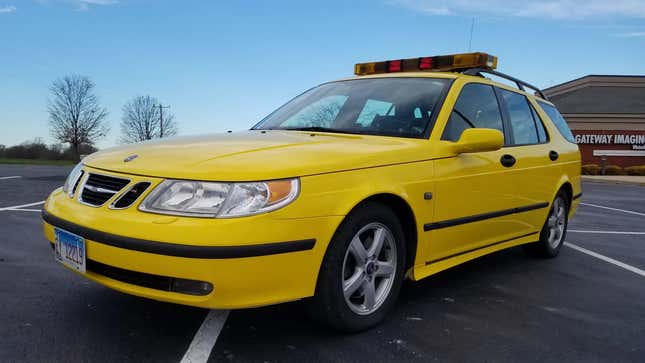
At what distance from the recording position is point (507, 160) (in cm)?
385

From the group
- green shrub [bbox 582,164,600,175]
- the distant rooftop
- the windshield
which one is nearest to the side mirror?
the windshield

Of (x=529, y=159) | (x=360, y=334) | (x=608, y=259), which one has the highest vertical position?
(x=529, y=159)

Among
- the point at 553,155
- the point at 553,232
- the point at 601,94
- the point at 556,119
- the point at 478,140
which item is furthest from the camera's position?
the point at 601,94

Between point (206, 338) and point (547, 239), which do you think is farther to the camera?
point (547, 239)

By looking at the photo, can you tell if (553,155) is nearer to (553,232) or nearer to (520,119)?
(520,119)

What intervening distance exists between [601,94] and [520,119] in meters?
37.4

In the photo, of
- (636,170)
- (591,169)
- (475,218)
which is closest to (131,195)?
(475,218)

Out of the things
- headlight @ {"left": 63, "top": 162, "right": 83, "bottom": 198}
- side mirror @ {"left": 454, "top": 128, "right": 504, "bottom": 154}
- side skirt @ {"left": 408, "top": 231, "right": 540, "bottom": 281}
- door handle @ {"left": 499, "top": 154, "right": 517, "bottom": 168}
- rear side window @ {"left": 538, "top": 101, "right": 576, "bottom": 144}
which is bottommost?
side skirt @ {"left": 408, "top": 231, "right": 540, "bottom": 281}

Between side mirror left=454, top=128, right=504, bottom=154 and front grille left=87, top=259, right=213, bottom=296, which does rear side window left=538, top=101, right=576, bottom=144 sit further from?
front grille left=87, top=259, right=213, bottom=296

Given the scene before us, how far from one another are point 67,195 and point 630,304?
12.2 feet

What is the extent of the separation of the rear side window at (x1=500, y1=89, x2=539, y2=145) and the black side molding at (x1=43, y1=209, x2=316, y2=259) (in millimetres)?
2595

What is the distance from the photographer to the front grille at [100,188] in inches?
99.0

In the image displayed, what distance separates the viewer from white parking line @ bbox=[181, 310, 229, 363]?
2.38m

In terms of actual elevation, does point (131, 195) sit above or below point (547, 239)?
above
